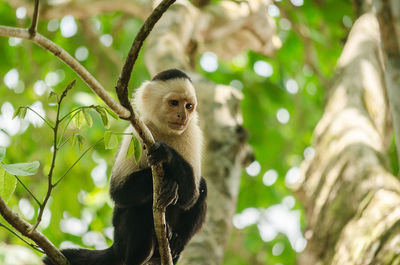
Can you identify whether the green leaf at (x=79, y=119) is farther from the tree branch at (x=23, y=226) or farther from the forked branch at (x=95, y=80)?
the tree branch at (x=23, y=226)

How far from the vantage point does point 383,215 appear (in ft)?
9.35

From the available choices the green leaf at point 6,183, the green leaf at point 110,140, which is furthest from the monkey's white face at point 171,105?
the green leaf at point 6,183

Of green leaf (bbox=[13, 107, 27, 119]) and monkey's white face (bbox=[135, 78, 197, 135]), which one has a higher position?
green leaf (bbox=[13, 107, 27, 119])

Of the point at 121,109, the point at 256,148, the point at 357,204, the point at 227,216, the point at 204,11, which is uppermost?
the point at 121,109

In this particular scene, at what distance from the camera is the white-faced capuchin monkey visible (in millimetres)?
2586

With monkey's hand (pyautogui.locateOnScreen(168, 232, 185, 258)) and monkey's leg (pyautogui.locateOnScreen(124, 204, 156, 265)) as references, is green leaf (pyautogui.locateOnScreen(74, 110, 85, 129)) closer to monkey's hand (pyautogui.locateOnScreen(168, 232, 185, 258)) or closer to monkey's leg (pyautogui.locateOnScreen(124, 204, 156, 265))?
monkey's leg (pyautogui.locateOnScreen(124, 204, 156, 265))

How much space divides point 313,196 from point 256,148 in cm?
222

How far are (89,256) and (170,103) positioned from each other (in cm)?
97

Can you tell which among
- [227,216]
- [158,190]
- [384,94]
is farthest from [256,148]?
[158,190]

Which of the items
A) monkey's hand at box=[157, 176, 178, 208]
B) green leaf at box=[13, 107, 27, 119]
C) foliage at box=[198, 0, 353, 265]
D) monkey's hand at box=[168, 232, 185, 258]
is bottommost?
foliage at box=[198, 0, 353, 265]

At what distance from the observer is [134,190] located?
8.60ft

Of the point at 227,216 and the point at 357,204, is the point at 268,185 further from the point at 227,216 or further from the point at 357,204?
the point at 357,204

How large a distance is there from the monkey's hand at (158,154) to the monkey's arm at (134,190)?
34 centimetres

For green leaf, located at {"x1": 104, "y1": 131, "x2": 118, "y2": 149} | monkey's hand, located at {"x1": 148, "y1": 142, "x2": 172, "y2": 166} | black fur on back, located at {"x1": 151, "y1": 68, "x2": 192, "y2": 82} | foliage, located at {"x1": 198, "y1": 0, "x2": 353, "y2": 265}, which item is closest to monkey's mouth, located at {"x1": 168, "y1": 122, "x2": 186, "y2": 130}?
black fur on back, located at {"x1": 151, "y1": 68, "x2": 192, "y2": 82}
